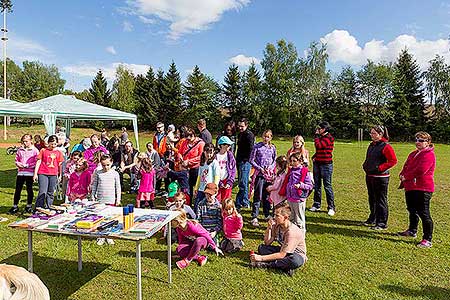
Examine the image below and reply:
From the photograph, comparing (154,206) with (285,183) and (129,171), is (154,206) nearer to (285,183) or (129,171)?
(129,171)

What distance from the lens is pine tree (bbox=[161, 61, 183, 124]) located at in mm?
42875

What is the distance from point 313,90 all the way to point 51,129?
116 ft

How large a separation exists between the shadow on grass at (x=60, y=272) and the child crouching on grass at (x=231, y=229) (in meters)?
1.65

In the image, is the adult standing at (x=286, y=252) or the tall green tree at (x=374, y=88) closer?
the adult standing at (x=286, y=252)

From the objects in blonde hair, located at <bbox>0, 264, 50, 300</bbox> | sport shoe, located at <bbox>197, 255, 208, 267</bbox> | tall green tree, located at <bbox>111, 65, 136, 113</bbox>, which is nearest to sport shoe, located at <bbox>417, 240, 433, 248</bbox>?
sport shoe, located at <bbox>197, 255, 208, 267</bbox>

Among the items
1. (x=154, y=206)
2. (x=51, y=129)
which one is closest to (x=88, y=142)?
(x=51, y=129)

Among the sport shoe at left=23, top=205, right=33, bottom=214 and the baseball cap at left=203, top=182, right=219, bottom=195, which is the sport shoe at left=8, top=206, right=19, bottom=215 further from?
the baseball cap at left=203, top=182, right=219, bottom=195

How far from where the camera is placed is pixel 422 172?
16.6 feet

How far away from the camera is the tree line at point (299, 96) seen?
3872 cm

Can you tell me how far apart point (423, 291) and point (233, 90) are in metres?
40.3

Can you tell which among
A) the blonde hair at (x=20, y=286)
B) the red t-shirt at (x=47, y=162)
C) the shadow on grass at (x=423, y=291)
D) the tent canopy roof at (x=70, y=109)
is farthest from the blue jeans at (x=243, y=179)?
the tent canopy roof at (x=70, y=109)

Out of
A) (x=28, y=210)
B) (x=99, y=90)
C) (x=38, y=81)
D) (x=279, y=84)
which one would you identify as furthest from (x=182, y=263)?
(x=38, y=81)

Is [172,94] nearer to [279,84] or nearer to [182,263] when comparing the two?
[279,84]

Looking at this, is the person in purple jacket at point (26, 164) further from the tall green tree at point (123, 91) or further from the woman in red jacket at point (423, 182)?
the tall green tree at point (123, 91)
